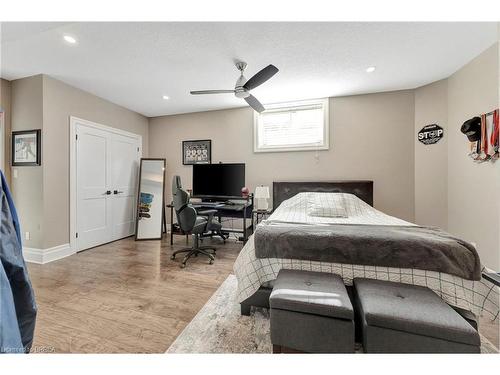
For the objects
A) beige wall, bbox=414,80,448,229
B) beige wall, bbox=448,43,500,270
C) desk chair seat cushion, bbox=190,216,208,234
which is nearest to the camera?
beige wall, bbox=448,43,500,270

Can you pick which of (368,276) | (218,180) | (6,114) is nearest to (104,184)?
(6,114)

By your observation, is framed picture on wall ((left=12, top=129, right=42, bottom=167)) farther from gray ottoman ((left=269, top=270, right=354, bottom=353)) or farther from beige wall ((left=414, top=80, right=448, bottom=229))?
beige wall ((left=414, top=80, right=448, bottom=229))

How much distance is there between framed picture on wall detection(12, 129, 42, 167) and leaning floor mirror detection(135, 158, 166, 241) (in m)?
1.58

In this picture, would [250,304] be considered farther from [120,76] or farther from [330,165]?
[120,76]

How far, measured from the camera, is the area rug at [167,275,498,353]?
4.58ft

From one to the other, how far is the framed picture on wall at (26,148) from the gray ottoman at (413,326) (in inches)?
160

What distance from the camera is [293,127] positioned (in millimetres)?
3889

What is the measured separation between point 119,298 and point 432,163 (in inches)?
173

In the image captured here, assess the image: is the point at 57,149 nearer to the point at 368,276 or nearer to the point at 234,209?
the point at 234,209

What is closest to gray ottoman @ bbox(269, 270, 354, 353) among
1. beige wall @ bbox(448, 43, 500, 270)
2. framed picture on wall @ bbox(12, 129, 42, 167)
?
beige wall @ bbox(448, 43, 500, 270)

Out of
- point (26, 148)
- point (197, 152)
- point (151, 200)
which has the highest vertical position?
point (197, 152)

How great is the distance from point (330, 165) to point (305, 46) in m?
1.99

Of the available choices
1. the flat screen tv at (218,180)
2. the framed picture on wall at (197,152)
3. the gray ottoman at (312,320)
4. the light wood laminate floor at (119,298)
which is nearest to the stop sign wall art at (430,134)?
the flat screen tv at (218,180)
